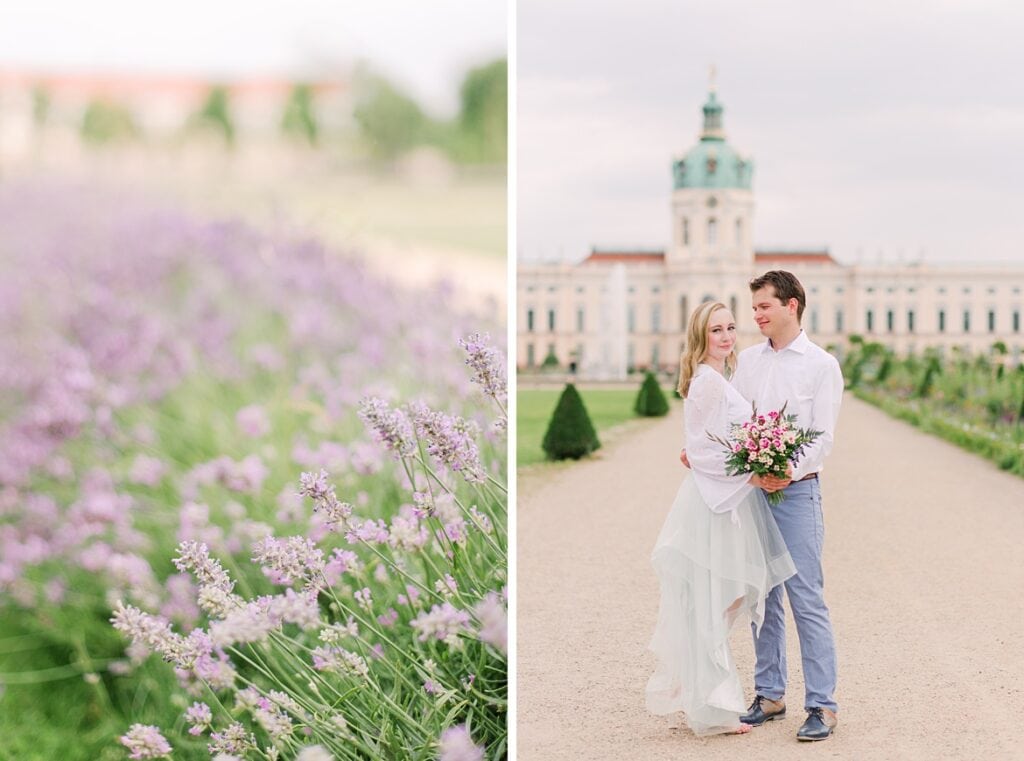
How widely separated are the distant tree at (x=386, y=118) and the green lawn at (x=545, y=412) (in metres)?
4.13

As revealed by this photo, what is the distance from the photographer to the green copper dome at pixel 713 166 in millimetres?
24625

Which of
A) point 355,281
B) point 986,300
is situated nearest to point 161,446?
point 355,281

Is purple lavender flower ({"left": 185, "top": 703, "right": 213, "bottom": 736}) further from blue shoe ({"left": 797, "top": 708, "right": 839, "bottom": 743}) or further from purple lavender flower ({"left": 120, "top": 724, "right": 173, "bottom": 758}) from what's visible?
blue shoe ({"left": 797, "top": 708, "right": 839, "bottom": 743})

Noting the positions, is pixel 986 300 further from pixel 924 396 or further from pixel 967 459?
pixel 967 459

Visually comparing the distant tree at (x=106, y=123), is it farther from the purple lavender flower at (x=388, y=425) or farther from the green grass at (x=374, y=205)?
the purple lavender flower at (x=388, y=425)

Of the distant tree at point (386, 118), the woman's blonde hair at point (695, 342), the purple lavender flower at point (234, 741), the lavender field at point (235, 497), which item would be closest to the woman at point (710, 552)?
the woman's blonde hair at point (695, 342)

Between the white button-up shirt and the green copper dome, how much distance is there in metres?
21.6

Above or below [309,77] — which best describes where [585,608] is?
below

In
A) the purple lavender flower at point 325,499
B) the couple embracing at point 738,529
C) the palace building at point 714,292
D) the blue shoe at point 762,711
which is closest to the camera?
the purple lavender flower at point 325,499

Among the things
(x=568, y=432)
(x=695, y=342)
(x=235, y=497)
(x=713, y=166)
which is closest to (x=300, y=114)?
(x=235, y=497)

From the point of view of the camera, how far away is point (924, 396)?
11.7m

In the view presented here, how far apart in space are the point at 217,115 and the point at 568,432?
13.7 feet

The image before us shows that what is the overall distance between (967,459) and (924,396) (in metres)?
4.21

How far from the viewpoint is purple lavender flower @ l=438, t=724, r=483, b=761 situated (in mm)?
2432
